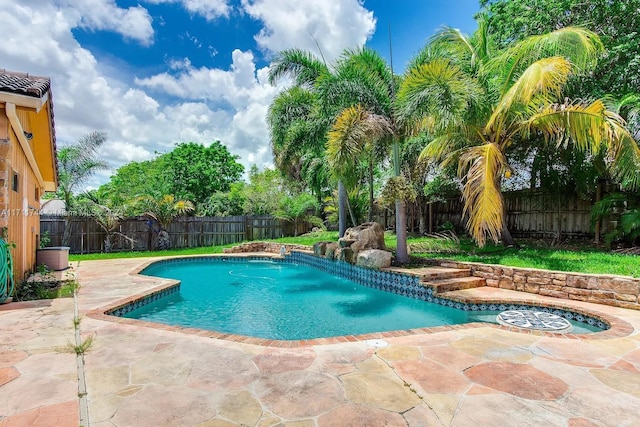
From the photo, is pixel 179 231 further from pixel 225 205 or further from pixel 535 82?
pixel 535 82

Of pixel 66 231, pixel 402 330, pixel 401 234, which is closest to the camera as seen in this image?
pixel 402 330

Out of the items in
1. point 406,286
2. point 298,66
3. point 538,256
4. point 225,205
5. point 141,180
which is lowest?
point 406,286

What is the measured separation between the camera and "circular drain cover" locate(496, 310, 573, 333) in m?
4.77

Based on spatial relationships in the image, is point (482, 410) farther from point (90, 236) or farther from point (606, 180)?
point (90, 236)

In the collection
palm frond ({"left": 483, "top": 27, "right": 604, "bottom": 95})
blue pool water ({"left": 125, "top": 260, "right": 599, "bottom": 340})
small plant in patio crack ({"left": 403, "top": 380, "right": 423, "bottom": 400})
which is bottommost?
blue pool water ({"left": 125, "top": 260, "right": 599, "bottom": 340})

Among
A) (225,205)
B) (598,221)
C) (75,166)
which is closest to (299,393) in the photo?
(598,221)

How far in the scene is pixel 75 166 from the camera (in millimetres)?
15219

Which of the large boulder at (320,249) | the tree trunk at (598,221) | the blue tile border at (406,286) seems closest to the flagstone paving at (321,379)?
the blue tile border at (406,286)

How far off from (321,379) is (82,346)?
2621 millimetres

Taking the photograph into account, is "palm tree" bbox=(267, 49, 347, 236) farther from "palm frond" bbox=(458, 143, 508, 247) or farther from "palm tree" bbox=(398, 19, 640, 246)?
"palm frond" bbox=(458, 143, 508, 247)

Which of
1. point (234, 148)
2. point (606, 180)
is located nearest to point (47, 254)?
point (606, 180)

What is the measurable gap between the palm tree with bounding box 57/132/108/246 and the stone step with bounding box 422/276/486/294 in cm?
1535

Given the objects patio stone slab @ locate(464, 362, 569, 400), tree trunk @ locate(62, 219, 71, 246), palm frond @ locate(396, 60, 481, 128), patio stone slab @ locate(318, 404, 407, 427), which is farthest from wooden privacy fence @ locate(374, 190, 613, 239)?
tree trunk @ locate(62, 219, 71, 246)

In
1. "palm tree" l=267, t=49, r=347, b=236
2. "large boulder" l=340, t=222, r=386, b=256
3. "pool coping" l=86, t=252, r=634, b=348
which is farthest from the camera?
"palm tree" l=267, t=49, r=347, b=236
